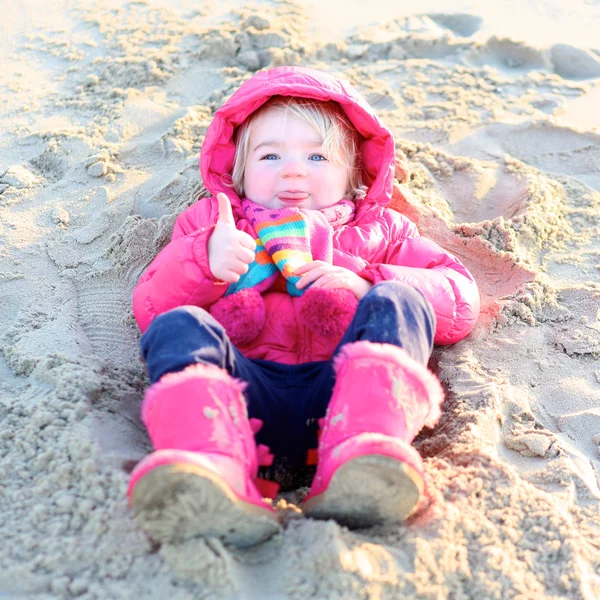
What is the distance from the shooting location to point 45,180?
3008 mm

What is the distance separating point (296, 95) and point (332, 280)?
0.83m

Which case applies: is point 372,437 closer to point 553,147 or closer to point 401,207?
point 401,207

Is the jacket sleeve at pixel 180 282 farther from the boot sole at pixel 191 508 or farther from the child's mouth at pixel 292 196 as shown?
the boot sole at pixel 191 508

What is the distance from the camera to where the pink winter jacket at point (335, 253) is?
80.7 inches

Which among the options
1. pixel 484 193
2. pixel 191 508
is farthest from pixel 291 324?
pixel 484 193

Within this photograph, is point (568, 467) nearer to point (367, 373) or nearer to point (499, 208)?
point (367, 373)

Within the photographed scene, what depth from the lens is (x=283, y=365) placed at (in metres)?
1.98

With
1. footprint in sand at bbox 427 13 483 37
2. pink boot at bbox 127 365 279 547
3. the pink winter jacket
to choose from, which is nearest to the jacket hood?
the pink winter jacket

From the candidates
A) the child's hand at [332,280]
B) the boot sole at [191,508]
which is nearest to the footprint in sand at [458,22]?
the child's hand at [332,280]

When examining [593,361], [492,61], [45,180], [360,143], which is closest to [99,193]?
[45,180]

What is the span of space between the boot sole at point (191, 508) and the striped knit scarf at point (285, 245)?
2.77ft

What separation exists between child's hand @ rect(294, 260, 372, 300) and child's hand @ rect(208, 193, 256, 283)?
189 millimetres

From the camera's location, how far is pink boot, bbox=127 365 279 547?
1.37 metres

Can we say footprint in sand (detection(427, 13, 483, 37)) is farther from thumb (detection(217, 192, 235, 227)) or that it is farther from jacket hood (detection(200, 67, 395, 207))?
thumb (detection(217, 192, 235, 227))
